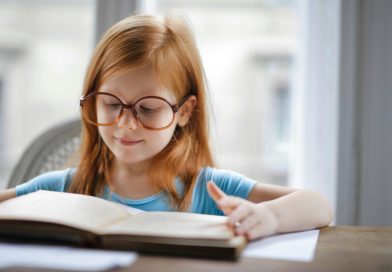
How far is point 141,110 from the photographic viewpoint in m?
0.96

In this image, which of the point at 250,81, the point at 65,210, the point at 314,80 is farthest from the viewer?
the point at 250,81

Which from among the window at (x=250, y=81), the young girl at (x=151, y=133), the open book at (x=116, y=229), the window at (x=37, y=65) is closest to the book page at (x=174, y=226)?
the open book at (x=116, y=229)

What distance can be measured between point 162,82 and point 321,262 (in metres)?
0.52

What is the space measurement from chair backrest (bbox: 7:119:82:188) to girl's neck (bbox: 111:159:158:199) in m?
0.18

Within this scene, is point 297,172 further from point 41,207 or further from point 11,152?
point 11,152

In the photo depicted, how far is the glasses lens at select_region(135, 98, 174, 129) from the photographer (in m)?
0.95

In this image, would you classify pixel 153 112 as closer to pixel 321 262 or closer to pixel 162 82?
pixel 162 82

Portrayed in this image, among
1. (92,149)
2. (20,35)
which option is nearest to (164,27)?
(92,149)

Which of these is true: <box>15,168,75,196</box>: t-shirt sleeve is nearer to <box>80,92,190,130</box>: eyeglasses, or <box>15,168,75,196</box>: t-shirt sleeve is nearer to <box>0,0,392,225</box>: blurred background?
<box>80,92,190,130</box>: eyeglasses

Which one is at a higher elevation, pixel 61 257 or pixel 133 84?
pixel 133 84

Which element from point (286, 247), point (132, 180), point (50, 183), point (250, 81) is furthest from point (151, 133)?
point (250, 81)

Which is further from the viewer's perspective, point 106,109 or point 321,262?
point 106,109

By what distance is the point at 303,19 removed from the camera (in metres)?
1.52

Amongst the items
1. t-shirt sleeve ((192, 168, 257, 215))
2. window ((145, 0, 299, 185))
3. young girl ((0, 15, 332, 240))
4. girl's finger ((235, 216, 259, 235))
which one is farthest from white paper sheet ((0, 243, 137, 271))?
window ((145, 0, 299, 185))
